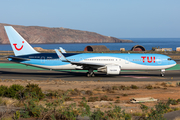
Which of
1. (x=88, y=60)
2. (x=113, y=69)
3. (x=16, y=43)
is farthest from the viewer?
(x=16, y=43)

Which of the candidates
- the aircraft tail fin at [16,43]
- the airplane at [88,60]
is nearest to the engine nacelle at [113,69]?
the airplane at [88,60]

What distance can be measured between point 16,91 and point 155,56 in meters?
25.2

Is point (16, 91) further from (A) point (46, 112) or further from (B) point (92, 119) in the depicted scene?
(B) point (92, 119)

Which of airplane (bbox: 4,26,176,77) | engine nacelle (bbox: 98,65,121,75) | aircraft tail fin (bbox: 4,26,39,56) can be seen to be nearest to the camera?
engine nacelle (bbox: 98,65,121,75)

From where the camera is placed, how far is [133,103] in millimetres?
19328

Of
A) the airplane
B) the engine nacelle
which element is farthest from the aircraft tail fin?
the engine nacelle

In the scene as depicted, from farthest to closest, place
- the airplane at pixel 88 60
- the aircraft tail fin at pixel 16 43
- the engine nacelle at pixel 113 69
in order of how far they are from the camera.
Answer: the aircraft tail fin at pixel 16 43
the airplane at pixel 88 60
the engine nacelle at pixel 113 69

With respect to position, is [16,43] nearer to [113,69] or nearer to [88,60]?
[88,60]

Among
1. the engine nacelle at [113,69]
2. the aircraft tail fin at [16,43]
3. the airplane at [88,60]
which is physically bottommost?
the engine nacelle at [113,69]

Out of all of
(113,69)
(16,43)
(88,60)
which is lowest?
(113,69)

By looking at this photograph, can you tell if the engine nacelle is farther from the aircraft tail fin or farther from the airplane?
the aircraft tail fin

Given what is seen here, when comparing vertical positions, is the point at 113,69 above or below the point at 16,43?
below

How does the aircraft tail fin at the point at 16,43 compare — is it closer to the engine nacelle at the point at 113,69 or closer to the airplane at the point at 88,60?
the airplane at the point at 88,60

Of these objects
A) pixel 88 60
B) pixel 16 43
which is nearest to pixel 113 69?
pixel 88 60
